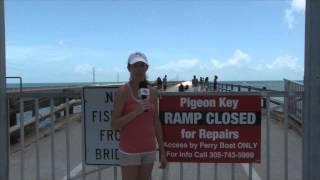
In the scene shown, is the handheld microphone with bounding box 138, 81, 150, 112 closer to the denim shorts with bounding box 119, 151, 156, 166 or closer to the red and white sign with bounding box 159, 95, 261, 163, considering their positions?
the denim shorts with bounding box 119, 151, 156, 166

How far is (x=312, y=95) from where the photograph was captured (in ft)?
21.0

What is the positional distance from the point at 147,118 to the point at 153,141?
24 cm

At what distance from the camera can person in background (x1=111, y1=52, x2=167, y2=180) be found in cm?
566

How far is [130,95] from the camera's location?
5703 millimetres

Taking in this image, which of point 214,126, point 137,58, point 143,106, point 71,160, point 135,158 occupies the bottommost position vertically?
point 71,160

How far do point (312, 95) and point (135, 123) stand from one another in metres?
2.03

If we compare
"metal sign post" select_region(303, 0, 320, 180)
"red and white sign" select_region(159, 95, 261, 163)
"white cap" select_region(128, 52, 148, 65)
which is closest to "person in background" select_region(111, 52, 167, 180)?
"white cap" select_region(128, 52, 148, 65)

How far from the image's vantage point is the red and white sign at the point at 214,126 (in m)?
6.91

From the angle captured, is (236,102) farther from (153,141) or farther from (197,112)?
(153,141)

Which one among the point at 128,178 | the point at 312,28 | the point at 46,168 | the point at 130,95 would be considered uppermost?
the point at 312,28

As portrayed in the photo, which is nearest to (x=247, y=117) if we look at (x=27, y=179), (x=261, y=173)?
(x=261, y=173)

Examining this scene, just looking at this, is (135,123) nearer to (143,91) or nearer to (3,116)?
(143,91)

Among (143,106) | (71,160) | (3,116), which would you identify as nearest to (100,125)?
(3,116)

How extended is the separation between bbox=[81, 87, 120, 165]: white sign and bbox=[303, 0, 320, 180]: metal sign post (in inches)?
86.6
